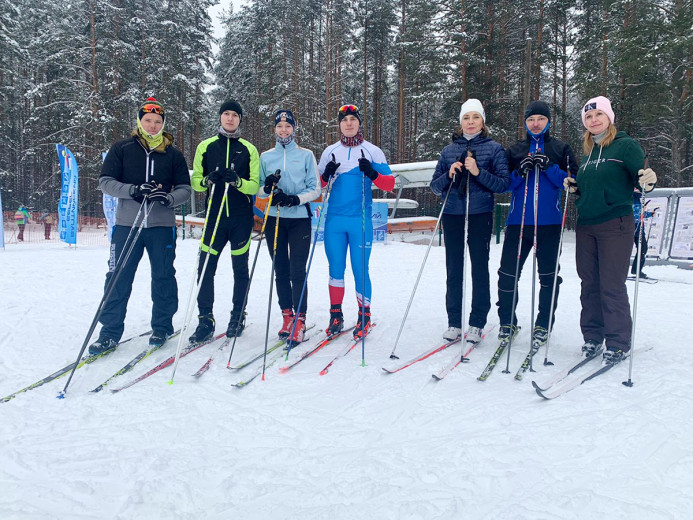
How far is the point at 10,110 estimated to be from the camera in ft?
93.6

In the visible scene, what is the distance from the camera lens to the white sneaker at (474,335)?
387 centimetres

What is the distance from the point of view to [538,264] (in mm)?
3775

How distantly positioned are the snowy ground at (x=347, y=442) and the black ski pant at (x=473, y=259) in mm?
394

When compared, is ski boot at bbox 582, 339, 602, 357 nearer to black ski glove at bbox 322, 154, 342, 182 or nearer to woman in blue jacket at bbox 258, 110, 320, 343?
woman in blue jacket at bbox 258, 110, 320, 343

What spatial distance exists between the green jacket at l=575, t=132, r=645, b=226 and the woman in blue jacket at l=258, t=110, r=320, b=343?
7.50 ft

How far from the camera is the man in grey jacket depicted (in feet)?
12.0

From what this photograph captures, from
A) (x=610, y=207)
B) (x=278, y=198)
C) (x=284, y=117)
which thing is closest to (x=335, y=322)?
(x=278, y=198)

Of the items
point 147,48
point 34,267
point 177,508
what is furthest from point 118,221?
point 147,48

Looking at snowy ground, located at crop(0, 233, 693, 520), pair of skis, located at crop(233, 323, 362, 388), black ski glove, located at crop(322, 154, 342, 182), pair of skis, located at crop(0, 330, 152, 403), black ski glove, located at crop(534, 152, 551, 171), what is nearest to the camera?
snowy ground, located at crop(0, 233, 693, 520)

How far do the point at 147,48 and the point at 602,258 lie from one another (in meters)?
23.9

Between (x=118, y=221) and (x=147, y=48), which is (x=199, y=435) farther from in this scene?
(x=147, y=48)

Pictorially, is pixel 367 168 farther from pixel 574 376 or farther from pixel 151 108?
pixel 574 376

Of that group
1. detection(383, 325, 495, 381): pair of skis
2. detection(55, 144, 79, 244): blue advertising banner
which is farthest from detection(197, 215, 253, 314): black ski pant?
detection(55, 144, 79, 244): blue advertising banner

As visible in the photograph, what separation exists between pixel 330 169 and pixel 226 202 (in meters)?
0.98
